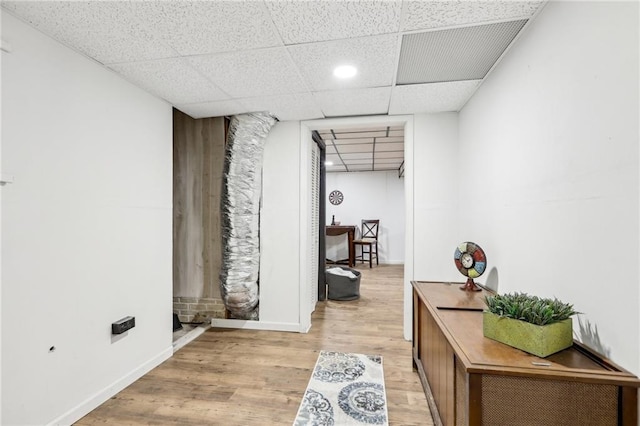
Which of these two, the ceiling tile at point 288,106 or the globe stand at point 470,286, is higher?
the ceiling tile at point 288,106

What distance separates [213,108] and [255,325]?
2271 mm

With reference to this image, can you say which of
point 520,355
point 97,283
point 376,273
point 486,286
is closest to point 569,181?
point 520,355

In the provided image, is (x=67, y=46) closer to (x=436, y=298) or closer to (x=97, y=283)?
(x=97, y=283)

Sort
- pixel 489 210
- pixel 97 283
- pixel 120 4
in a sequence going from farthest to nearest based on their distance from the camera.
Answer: pixel 489 210, pixel 97 283, pixel 120 4

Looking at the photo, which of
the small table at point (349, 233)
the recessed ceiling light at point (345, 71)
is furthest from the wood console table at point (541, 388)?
the small table at point (349, 233)

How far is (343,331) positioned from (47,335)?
7.68 feet

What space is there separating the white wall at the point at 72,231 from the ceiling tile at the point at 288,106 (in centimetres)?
84

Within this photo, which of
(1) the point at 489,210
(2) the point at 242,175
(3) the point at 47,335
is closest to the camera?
(3) the point at 47,335

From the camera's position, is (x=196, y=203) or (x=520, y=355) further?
(x=196, y=203)

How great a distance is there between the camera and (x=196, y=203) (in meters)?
3.14

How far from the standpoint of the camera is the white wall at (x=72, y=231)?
4.58 ft

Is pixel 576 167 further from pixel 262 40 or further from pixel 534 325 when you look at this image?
pixel 262 40

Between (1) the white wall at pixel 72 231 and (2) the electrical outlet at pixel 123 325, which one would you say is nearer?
(1) the white wall at pixel 72 231

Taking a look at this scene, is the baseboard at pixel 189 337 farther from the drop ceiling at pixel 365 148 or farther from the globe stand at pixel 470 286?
the drop ceiling at pixel 365 148
